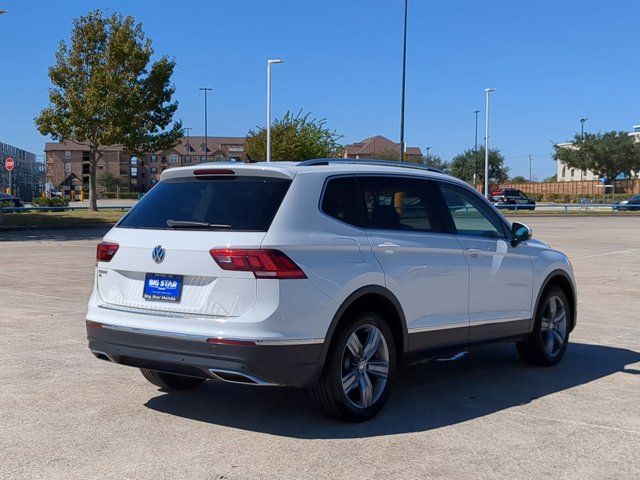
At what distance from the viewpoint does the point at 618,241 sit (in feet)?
88.6

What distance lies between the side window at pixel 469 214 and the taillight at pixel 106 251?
2.65 meters

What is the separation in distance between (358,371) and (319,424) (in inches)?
17.7

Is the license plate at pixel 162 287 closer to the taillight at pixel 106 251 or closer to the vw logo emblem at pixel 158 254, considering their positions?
the vw logo emblem at pixel 158 254

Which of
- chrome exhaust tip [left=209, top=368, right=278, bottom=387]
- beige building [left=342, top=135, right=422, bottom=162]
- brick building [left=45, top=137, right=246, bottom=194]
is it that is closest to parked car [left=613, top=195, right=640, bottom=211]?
chrome exhaust tip [left=209, top=368, right=278, bottom=387]

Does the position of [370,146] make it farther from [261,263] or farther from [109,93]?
[261,263]

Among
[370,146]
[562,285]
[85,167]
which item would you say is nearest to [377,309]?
[562,285]

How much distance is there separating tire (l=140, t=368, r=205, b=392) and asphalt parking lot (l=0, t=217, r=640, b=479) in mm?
107

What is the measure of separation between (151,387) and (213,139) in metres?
162

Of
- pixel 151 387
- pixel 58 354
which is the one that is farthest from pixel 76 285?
pixel 151 387

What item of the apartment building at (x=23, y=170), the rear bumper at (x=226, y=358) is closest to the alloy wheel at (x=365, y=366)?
the rear bumper at (x=226, y=358)

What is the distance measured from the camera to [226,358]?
16.2 feet

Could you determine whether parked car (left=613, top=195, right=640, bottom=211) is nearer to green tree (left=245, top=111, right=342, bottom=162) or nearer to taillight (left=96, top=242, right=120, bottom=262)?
green tree (left=245, top=111, right=342, bottom=162)

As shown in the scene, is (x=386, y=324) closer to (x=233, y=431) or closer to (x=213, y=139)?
(x=233, y=431)

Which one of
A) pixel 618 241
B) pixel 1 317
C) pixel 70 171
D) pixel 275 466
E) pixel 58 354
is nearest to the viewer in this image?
pixel 275 466
